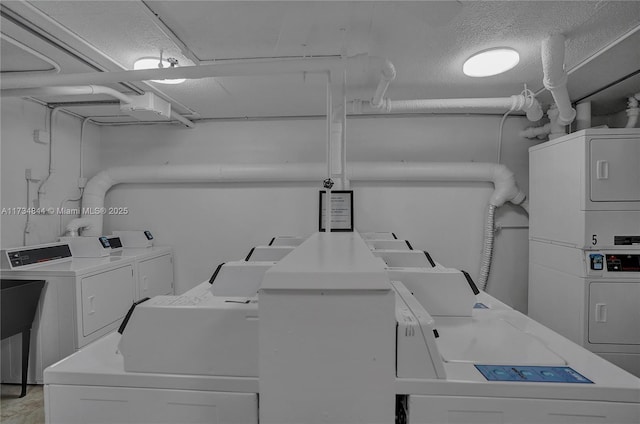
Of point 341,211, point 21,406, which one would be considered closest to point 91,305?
point 21,406

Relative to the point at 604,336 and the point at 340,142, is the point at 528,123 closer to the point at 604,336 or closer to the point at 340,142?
the point at 604,336

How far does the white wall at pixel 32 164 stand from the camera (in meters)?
2.55

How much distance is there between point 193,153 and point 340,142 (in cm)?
230

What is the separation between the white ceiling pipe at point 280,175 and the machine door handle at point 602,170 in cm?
80

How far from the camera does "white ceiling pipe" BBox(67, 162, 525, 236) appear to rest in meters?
3.00

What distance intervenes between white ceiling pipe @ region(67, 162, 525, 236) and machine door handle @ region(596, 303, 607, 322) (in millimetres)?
1121

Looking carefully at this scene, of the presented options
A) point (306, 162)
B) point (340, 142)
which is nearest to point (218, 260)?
point (306, 162)

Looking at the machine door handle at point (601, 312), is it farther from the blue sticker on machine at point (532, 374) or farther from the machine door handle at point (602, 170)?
the blue sticker on machine at point (532, 374)

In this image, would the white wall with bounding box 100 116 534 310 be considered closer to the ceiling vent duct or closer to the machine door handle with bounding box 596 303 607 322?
the ceiling vent duct

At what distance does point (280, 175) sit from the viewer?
10.3 ft

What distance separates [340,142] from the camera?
1724 mm

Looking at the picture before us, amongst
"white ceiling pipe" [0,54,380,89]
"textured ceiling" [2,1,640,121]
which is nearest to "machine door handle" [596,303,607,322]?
"textured ceiling" [2,1,640,121]

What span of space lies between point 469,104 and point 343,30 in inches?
53.9

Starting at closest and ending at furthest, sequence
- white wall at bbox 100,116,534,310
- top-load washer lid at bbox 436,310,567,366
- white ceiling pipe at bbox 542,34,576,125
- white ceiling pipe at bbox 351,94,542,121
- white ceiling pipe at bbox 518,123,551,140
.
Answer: top-load washer lid at bbox 436,310,567,366, white ceiling pipe at bbox 542,34,576,125, white ceiling pipe at bbox 351,94,542,121, white ceiling pipe at bbox 518,123,551,140, white wall at bbox 100,116,534,310
